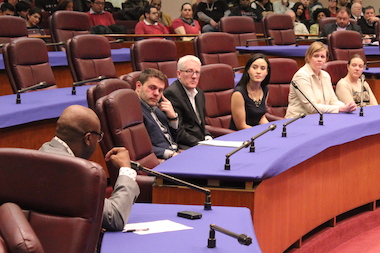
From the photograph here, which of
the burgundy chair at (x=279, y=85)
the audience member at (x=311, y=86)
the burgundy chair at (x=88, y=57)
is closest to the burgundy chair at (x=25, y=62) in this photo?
the burgundy chair at (x=88, y=57)

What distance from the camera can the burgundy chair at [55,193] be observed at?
4.02 ft

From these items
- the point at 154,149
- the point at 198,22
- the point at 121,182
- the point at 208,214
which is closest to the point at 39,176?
the point at 121,182

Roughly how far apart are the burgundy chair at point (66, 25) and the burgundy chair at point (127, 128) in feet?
8.99

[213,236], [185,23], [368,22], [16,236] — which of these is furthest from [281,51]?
[16,236]

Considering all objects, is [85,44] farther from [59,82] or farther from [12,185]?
[12,185]

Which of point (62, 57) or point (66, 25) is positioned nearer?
point (62, 57)

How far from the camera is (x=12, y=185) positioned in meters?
1.23

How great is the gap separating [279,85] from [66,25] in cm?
197

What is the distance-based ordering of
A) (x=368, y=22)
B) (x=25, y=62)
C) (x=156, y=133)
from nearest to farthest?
(x=156, y=133), (x=25, y=62), (x=368, y=22)

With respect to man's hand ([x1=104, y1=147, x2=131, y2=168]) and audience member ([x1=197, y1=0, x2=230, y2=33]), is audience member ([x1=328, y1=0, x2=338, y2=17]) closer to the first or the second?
audience member ([x1=197, y1=0, x2=230, y2=33])

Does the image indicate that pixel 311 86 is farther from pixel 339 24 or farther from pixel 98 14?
pixel 98 14

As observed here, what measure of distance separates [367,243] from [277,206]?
0.84m

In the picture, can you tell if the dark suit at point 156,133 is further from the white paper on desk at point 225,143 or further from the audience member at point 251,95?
the audience member at point 251,95

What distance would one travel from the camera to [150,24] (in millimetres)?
6426
